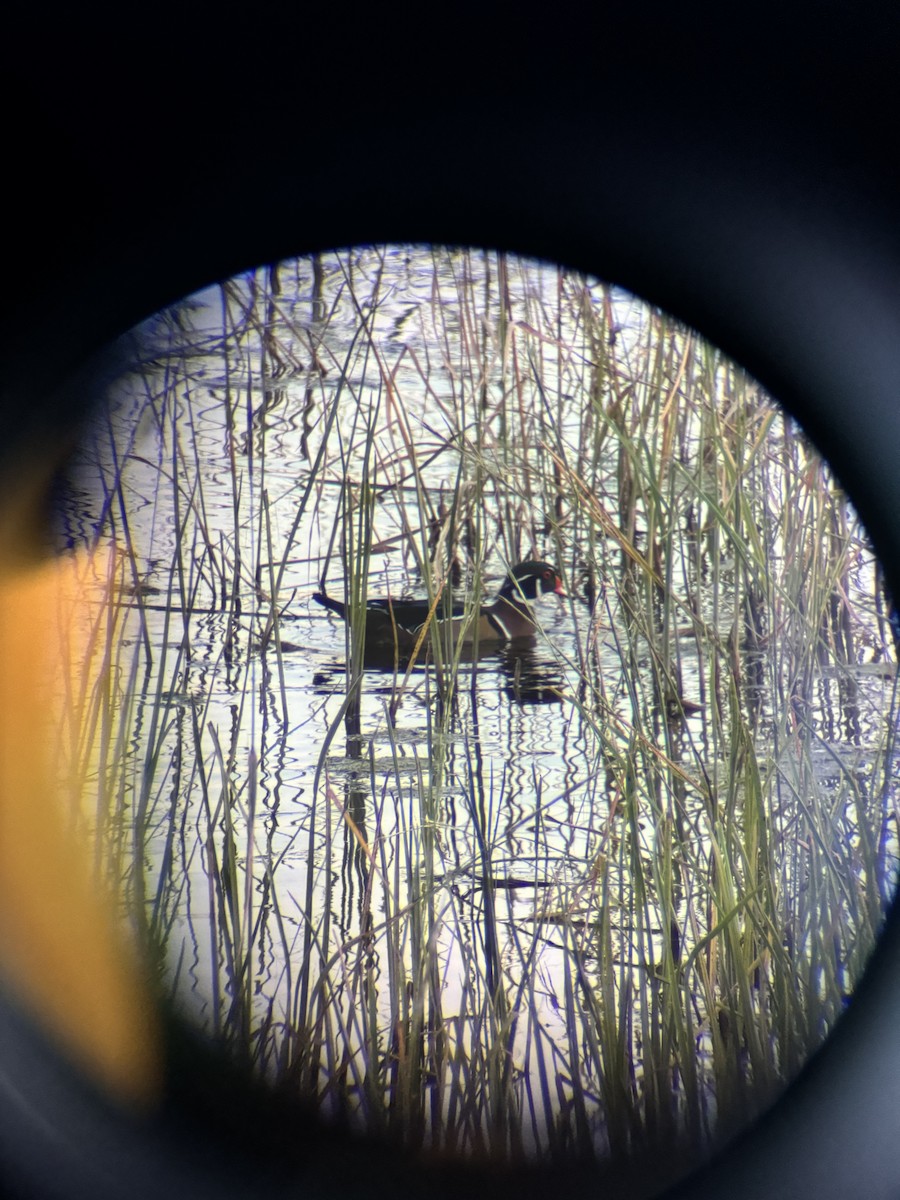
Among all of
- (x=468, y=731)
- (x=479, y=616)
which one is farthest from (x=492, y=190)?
(x=468, y=731)

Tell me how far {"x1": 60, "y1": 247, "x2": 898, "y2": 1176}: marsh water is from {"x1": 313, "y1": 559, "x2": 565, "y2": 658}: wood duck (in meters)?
0.02

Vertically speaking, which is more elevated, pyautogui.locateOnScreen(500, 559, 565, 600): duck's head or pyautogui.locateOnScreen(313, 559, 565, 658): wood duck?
pyautogui.locateOnScreen(500, 559, 565, 600): duck's head

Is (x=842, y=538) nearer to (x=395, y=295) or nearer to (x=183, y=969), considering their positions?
(x=395, y=295)

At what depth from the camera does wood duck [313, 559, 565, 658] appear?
0.92 meters

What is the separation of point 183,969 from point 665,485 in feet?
2.30

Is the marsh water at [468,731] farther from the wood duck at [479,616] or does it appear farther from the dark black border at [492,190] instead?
the dark black border at [492,190]

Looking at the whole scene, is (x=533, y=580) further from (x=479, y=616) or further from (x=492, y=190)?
(x=492, y=190)

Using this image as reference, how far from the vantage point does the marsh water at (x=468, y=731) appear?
0.89m

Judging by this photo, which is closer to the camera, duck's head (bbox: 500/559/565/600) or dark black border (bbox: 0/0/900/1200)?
dark black border (bbox: 0/0/900/1200)

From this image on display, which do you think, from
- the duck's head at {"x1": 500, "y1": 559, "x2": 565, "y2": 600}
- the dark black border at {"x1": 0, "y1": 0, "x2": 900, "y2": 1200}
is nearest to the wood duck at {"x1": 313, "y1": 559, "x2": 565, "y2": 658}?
the duck's head at {"x1": 500, "y1": 559, "x2": 565, "y2": 600}

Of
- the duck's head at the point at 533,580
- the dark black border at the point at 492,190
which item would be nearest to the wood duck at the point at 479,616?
the duck's head at the point at 533,580

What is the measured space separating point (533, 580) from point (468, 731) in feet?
0.62

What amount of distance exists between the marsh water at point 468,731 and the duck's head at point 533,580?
32 mm

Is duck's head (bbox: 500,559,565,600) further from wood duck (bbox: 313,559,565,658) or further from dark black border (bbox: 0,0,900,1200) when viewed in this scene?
dark black border (bbox: 0,0,900,1200)
